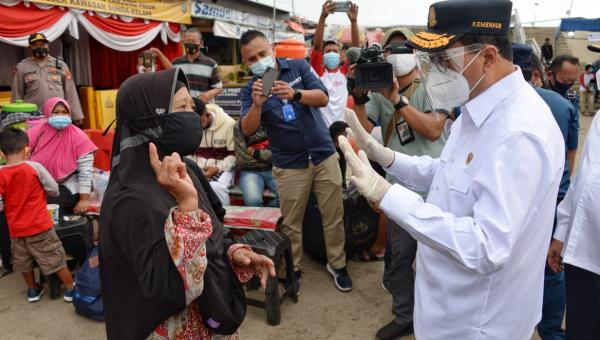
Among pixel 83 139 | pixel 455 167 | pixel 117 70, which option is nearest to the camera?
pixel 455 167

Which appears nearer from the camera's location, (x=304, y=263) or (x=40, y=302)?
(x=40, y=302)

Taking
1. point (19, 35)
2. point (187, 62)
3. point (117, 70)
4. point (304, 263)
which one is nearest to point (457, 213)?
point (304, 263)

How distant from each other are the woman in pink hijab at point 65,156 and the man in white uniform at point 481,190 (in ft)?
10.9

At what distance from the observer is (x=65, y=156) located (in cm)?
410

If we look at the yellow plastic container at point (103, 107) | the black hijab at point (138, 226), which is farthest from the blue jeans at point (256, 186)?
the yellow plastic container at point (103, 107)

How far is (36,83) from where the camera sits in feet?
20.0

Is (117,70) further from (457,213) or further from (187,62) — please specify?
(457,213)

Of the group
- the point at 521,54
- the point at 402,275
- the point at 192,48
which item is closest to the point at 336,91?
the point at 192,48

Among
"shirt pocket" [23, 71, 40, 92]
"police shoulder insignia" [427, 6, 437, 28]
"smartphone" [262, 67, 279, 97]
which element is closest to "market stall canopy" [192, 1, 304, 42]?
"shirt pocket" [23, 71, 40, 92]

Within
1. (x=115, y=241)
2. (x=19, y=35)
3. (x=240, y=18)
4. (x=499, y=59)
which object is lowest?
(x=115, y=241)

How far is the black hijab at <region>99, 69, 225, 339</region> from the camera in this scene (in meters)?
1.41

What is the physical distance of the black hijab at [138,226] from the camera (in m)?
1.41

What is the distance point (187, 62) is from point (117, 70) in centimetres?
570

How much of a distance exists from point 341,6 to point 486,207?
401 cm
